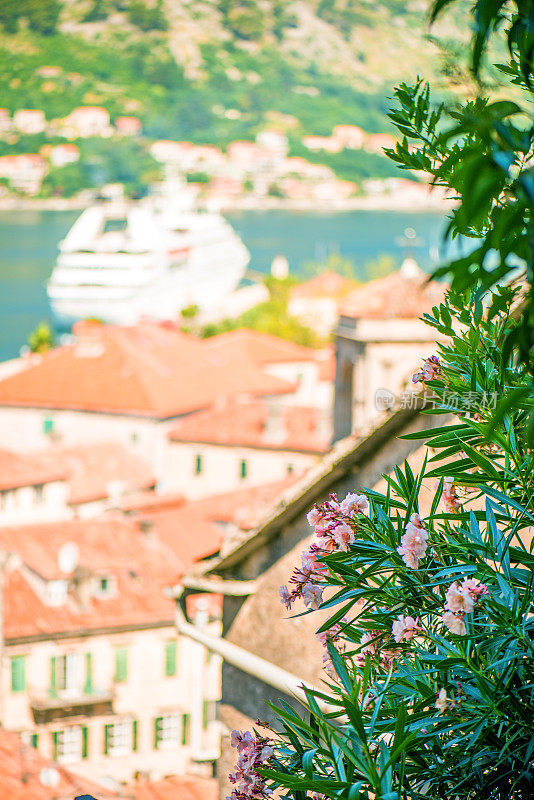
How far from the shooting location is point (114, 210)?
133125 mm

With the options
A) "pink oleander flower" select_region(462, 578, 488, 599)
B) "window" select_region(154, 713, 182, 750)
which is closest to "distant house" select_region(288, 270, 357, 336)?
"window" select_region(154, 713, 182, 750)

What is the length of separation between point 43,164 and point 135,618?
186493mm

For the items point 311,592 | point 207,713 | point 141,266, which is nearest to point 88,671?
point 207,713

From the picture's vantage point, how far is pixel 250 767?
114 inches

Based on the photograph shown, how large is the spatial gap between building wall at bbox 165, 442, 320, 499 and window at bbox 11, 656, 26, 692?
58.7 feet

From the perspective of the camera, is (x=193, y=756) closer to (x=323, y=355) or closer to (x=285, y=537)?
(x=285, y=537)

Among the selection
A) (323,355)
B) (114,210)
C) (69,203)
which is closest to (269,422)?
(323,355)

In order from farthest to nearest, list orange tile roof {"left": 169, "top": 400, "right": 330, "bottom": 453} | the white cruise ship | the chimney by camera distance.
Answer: the white cruise ship, the chimney, orange tile roof {"left": 169, "top": 400, "right": 330, "bottom": 453}

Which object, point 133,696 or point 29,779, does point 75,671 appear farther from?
point 29,779

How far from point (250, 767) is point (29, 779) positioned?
9.82 meters

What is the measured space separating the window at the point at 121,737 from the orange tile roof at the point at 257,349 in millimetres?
37973

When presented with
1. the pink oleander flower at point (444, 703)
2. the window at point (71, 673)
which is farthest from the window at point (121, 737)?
the pink oleander flower at point (444, 703)

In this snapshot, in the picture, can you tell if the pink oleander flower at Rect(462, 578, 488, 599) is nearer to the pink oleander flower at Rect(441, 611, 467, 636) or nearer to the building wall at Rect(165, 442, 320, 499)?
the pink oleander flower at Rect(441, 611, 467, 636)

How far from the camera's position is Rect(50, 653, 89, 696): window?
21.4 metres
